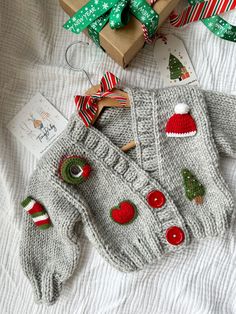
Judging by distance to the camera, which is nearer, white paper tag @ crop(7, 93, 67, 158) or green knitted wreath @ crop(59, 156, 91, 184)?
green knitted wreath @ crop(59, 156, 91, 184)

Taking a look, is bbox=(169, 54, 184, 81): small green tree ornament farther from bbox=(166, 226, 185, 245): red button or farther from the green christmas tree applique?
bbox=(166, 226, 185, 245): red button

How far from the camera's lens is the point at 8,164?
3.90 feet

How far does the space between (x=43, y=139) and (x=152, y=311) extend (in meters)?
0.57

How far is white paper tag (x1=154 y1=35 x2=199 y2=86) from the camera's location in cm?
118

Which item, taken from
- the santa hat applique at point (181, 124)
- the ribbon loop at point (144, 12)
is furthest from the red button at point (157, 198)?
the ribbon loop at point (144, 12)

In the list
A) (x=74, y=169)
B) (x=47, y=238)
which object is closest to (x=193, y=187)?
(x=74, y=169)

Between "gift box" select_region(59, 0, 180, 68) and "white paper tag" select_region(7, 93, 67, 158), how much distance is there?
25 cm

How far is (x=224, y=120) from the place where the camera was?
1.08 meters

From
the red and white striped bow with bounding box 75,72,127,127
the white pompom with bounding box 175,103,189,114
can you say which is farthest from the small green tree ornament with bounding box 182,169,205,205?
the red and white striped bow with bounding box 75,72,127,127

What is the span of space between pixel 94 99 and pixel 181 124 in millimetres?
234

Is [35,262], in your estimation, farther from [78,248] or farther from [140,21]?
[140,21]

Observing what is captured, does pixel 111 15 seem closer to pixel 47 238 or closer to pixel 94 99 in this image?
pixel 94 99

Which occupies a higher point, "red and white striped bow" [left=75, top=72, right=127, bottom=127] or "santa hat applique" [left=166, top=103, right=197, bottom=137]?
"red and white striped bow" [left=75, top=72, right=127, bottom=127]

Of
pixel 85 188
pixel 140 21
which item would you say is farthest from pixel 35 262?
pixel 140 21
